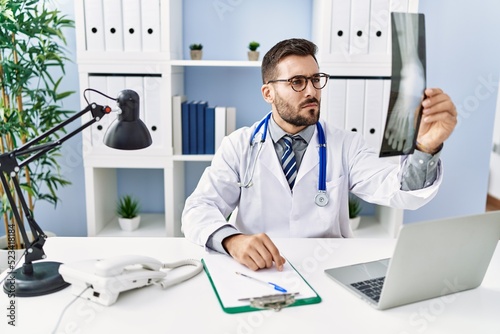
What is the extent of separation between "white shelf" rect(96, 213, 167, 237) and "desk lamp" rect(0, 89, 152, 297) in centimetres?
136

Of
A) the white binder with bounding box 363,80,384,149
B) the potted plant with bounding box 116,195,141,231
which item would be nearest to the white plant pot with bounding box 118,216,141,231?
the potted plant with bounding box 116,195,141,231

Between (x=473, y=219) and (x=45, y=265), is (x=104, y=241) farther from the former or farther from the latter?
(x=473, y=219)

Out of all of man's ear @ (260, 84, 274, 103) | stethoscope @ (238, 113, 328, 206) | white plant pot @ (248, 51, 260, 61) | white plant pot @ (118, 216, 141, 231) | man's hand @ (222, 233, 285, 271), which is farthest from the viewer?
white plant pot @ (118, 216, 141, 231)

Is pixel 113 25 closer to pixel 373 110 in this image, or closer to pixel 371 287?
pixel 373 110

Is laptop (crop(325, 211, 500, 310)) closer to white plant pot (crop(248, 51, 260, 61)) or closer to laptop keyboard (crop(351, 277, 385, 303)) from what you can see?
laptop keyboard (crop(351, 277, 385, 303))

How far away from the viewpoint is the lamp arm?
3.44 ft

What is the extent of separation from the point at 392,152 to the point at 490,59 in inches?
80.2

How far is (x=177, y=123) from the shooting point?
2434 mm

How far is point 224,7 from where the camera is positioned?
2.63m

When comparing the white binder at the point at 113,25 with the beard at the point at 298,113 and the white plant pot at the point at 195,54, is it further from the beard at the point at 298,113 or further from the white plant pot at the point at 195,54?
the beard at the point at 298,113

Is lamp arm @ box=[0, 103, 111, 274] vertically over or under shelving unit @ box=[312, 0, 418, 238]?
under

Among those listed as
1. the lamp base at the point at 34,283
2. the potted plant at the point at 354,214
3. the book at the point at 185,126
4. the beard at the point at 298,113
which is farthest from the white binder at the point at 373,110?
the lamp base at the point at 34,283

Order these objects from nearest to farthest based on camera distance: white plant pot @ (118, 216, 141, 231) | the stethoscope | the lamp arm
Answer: the lamp arm → the stethoscope → white plant pot @ (118, 216, 141, 231)

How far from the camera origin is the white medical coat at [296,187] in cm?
165
